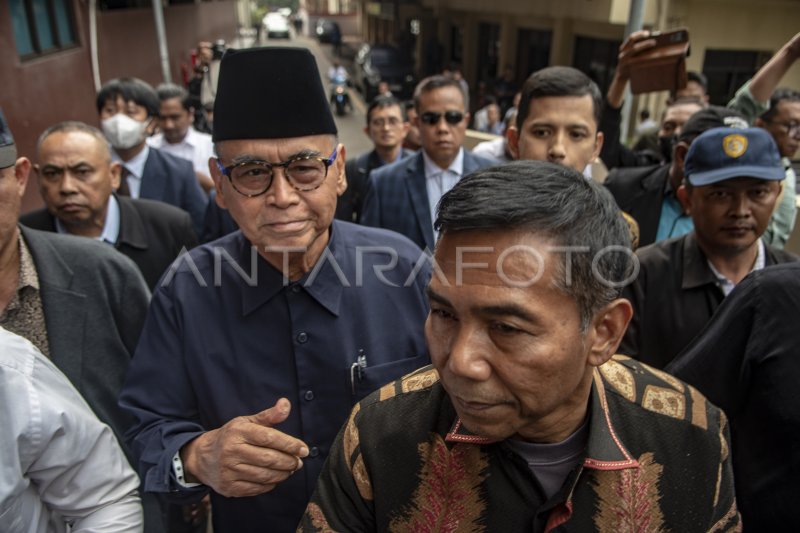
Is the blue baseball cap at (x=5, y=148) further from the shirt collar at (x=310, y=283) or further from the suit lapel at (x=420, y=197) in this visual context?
the suit lapel at (x=420, y=197)

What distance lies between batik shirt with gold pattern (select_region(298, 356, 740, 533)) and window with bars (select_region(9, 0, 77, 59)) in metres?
8.02

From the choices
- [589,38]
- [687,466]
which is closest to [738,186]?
[687,466]

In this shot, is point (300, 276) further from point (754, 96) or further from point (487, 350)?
point (754, 96)

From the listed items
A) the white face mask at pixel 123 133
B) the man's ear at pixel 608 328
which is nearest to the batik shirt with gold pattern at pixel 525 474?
the man's ear at pixel 608 328

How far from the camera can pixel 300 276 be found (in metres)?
1.76

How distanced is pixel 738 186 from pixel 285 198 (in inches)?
66.9

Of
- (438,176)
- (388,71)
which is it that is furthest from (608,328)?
(388,71)

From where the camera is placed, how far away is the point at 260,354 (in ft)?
5.61

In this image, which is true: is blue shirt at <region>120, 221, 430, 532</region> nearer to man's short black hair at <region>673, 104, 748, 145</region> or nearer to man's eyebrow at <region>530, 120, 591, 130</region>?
man's eyebrow at <region>530, 120, 591, 130</region>

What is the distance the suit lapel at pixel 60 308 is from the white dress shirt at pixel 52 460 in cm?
60

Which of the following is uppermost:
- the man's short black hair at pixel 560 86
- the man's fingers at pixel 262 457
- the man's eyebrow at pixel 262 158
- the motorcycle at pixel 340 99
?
the man's short black hair at pixel 560 86

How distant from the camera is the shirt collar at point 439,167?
363 cm

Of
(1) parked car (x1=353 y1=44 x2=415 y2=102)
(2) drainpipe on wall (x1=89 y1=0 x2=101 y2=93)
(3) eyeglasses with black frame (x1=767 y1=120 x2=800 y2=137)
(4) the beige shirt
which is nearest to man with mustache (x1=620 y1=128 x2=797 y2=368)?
(3) eyeglasses with black frame (x1=767 y1=120 x2=800 y2=137)

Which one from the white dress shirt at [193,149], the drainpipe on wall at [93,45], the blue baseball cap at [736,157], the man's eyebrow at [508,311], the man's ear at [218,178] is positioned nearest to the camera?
the man's eyebrow at [508,311]
